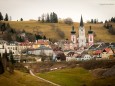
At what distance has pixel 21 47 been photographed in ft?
653

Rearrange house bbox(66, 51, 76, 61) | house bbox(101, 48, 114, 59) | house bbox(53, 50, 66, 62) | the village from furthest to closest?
house bbox(53, 50, 66, 62) → house bbox(66, 51, 76, 61) → house bbox(101, 48, 114, 59) → the village

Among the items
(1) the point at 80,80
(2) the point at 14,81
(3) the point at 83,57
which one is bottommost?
(1) the point at 80,80

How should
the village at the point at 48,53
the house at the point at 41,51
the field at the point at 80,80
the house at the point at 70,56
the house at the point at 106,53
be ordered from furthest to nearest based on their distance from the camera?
the house at the point at 41,51
the house at the point at 70,56
the house at the point at 106,53
the village at the point at 48,53
the field at the point at 80,80

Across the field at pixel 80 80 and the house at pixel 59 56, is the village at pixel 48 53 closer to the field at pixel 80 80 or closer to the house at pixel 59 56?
the house at pixel 59 56

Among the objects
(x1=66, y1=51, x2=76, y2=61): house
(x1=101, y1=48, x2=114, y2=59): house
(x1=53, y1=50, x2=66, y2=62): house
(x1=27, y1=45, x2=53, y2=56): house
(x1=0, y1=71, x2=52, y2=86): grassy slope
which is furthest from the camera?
(x1=27, y1=45, x2=53, y2=56): house

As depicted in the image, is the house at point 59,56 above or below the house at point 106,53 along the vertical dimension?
below

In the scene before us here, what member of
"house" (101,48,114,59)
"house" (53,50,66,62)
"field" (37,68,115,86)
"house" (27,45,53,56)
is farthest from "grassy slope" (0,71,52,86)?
"house" (27,45,53,56)

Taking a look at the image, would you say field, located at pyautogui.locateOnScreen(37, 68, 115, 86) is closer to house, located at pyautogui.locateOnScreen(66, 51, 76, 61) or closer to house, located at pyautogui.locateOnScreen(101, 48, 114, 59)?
house, located at pyautogui.locateOnScreen(101, 48, 114, 59)

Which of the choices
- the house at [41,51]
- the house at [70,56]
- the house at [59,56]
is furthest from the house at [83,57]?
the house at [41,51]

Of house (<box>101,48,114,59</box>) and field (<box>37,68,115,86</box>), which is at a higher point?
house (<box>101,48,114,59</box>)

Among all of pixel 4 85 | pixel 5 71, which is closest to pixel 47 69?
pixel 5 71

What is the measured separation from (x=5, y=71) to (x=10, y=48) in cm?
9346

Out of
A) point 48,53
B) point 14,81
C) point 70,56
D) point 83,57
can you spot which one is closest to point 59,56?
point 70,56

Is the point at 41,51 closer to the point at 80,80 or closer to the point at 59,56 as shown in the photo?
the point at 59,56
